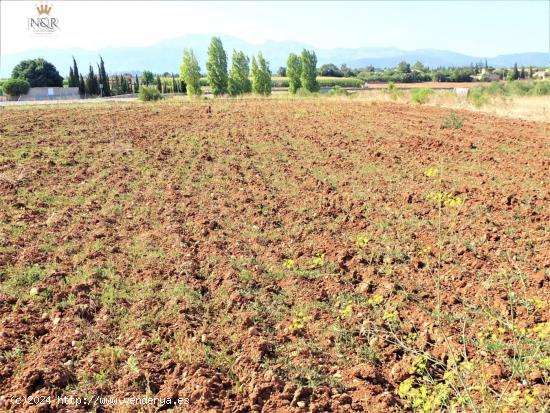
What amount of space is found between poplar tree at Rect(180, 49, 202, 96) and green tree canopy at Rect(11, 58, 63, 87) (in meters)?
29.2

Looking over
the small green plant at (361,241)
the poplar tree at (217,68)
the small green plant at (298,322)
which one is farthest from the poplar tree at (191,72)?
the small green plant at (298,322)

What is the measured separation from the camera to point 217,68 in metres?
47.2

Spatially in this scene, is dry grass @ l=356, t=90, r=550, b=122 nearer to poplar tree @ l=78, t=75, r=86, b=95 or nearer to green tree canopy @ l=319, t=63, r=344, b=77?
poplar tree @ l=78, t=75, r=86, b=95

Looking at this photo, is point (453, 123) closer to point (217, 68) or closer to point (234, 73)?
point (217, 68)

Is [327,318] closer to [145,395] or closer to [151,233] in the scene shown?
[145,395]

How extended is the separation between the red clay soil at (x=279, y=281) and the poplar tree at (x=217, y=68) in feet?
122

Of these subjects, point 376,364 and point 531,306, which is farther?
point 531,306

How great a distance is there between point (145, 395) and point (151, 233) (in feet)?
11.8

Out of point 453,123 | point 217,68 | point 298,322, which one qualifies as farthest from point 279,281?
point 217,68

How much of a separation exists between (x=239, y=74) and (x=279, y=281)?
4613cm

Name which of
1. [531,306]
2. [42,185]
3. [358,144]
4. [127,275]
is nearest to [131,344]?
[127,275]

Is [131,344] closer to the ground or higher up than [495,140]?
closer to the ground

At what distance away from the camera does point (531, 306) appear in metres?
4.62

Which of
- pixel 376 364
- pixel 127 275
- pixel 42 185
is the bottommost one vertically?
pixel 376 364
